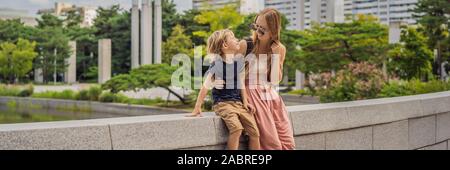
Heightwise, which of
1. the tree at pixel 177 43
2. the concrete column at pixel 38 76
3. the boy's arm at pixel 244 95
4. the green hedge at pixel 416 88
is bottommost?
the concrete column at pixel 38 76

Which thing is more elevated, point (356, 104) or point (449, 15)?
point (449, 15)

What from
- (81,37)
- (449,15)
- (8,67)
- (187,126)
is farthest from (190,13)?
(187,126)

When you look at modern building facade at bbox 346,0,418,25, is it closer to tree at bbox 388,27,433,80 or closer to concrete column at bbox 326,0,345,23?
concrete column at bbox 326,0,345,23

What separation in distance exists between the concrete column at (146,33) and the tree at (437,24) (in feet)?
42.4

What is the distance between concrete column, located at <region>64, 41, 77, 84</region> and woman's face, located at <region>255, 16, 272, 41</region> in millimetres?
29974

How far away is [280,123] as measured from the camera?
337 cm

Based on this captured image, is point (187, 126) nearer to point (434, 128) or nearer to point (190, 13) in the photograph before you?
point (434, 128)

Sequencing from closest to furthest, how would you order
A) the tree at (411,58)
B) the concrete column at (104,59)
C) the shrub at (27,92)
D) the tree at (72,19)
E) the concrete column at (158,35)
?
the tree at (411,58) < the shrub at (27,92) < the concrete column at (158,35) < the concrete column at (104,59) < the tree at (72,19)

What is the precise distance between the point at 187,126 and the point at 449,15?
2280 cm

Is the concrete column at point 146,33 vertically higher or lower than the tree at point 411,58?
higher

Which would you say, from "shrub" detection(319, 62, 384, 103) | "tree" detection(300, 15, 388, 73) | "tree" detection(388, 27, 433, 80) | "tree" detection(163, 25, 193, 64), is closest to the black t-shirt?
"shrub" detection(319, 62, 384, 103)

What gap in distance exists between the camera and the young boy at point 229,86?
121 inches

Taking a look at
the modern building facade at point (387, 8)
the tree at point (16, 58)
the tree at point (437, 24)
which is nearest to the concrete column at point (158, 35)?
the tree at point (16, 58)

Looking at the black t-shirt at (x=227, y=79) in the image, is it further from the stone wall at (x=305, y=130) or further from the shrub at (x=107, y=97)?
the shrub at (x=107, y=97)
